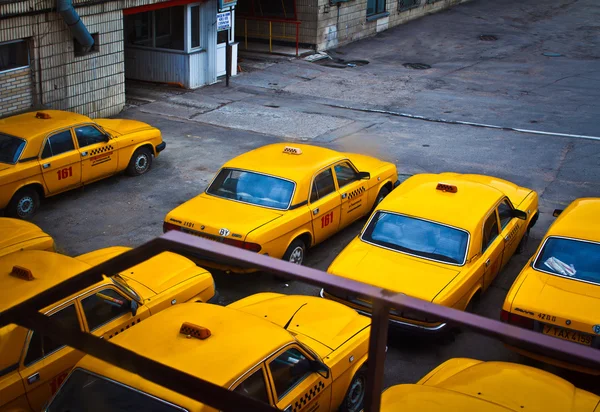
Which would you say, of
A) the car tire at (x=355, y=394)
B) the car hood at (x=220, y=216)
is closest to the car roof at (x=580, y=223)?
the car tire at (x=355, y=394)

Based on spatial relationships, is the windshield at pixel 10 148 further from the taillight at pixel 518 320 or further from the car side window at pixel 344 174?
the taillight at pixel 518 320

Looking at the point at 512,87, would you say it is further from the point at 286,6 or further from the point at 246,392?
the point at 246,392

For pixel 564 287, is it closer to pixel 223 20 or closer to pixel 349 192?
pixel 349 192

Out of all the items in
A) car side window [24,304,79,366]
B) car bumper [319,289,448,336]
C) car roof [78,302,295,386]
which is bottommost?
car bumper [319,289,448,336]

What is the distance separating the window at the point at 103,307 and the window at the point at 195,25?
1402cm

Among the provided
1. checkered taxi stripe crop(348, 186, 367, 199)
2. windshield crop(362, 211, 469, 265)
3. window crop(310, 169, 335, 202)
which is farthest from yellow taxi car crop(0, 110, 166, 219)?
windshield crop(362, 211, 469, 265)

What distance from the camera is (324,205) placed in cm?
1067

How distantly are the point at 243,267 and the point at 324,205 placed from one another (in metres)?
7.85

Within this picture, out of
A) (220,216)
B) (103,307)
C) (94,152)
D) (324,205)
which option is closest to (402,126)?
(324,205)

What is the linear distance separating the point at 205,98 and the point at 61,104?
4.26m

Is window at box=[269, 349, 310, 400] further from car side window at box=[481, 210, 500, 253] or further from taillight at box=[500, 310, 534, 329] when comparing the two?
car side window at box=[481, 210, 500, 253]

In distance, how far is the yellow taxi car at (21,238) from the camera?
8.83 meters

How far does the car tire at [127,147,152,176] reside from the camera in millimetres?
13656

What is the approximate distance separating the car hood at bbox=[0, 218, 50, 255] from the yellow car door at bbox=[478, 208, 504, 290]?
5.48 metres
